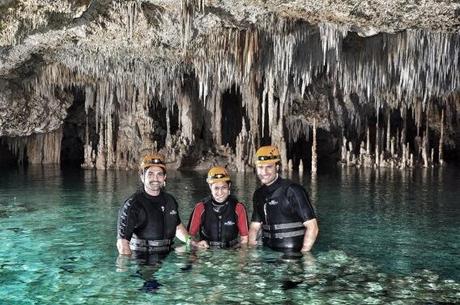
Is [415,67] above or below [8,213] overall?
above

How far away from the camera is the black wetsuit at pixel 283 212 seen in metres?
6.15

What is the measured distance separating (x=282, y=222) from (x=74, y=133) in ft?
89.7

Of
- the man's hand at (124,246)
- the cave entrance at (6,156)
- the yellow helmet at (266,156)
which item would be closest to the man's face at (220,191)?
the yellow helmet at (266,156)

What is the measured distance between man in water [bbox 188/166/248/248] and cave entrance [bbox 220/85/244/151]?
20.4 meters

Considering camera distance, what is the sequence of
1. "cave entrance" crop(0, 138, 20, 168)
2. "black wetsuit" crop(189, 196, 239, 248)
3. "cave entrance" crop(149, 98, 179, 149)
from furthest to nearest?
"cave entrance" crop(0, 138, 20, 168) → "cave entrance" crop(149, 98, 179, 149) → "black wetsuit" crop(189, 196, 239, 248)

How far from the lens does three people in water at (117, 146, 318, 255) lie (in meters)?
6.14

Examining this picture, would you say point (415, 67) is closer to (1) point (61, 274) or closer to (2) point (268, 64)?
(2) point (268, 64)

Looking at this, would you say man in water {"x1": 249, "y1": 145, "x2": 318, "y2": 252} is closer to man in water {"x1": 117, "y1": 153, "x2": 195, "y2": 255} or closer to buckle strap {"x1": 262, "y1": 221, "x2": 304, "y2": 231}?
buckle strap {"x1": 262, "y1": 221, "x2": 304, "y2": 231}

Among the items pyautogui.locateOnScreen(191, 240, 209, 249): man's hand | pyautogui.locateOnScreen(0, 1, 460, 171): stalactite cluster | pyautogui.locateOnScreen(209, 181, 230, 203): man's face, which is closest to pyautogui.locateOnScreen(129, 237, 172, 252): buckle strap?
pyautogui.locateOnScreen(191, 240, 209, 249): man's hand

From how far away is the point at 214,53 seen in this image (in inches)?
542

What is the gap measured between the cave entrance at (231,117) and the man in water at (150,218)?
68.1 ft

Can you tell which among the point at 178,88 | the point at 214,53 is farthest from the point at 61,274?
the point at 178,88

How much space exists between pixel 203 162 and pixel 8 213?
1478 centimetres

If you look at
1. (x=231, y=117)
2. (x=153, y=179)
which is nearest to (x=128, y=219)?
(x=153, y=179)
